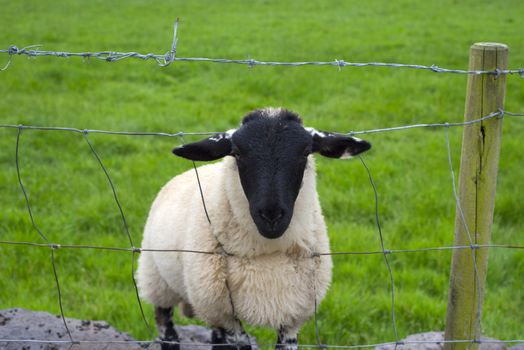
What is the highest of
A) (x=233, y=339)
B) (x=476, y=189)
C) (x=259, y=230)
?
(x=476, y=189)

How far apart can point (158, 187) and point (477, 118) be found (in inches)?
157

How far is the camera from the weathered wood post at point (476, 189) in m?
2.73

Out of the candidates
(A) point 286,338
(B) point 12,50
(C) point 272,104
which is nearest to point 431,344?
(A) point 286,338

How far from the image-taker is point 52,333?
11.9ft

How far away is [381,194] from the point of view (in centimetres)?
604

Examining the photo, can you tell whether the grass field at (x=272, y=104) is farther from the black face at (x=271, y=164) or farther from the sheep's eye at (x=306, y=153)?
the sheep's eye at (x=306, y=153)

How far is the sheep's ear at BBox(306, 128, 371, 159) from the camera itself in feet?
9.68

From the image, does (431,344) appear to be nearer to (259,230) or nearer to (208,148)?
(259,230)

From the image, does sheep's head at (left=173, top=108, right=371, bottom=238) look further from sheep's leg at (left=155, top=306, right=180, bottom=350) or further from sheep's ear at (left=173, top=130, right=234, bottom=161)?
sheep's leg at (left=155, top=306, right=180, bottom=350)

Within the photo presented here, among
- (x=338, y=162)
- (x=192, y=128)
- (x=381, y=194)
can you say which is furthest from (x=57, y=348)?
(x=192, y=128)

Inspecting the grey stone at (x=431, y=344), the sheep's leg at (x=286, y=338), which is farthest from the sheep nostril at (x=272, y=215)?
the grey stone at (x=431, y=344)

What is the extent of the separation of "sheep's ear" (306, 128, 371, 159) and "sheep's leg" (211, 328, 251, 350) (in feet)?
3.38

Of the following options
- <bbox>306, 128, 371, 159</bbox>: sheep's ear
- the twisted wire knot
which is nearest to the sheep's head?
<bbox>306, 128, 371, 159</bbox>: sheep's ear

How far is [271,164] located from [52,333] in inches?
70.4
